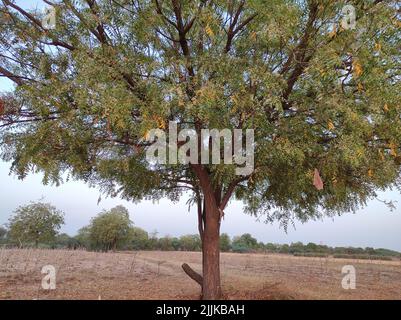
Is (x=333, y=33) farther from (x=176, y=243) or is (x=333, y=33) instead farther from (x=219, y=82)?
(x=176, y=243)

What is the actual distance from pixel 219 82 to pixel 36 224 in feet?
140

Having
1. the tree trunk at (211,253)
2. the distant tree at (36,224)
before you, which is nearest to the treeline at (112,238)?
the distant tree at (36,224)

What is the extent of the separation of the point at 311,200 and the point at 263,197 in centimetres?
140

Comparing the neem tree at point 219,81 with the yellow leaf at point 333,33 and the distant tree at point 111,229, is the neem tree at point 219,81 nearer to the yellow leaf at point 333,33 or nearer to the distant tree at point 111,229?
the yellow leaf at point 333,33

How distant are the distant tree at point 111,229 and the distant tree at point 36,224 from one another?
697cm

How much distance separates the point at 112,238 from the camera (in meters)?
50.0

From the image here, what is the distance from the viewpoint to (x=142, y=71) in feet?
23.7

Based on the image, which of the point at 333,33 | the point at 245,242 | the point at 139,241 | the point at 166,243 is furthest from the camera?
the point at 245,242

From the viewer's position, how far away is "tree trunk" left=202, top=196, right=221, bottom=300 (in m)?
9.65

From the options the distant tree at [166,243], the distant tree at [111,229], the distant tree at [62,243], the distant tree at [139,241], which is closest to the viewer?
the distant tree at [62,243]

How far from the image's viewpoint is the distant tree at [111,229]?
50.1 meters

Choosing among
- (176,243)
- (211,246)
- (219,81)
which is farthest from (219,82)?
(176,243)

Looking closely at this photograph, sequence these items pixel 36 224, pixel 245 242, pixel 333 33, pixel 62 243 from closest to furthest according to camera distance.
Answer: pixel 333 33 < pixel 36 224 < pixel 62 243 < pixel 245 242

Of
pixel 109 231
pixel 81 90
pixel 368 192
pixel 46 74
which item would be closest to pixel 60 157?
pixel 46 74
